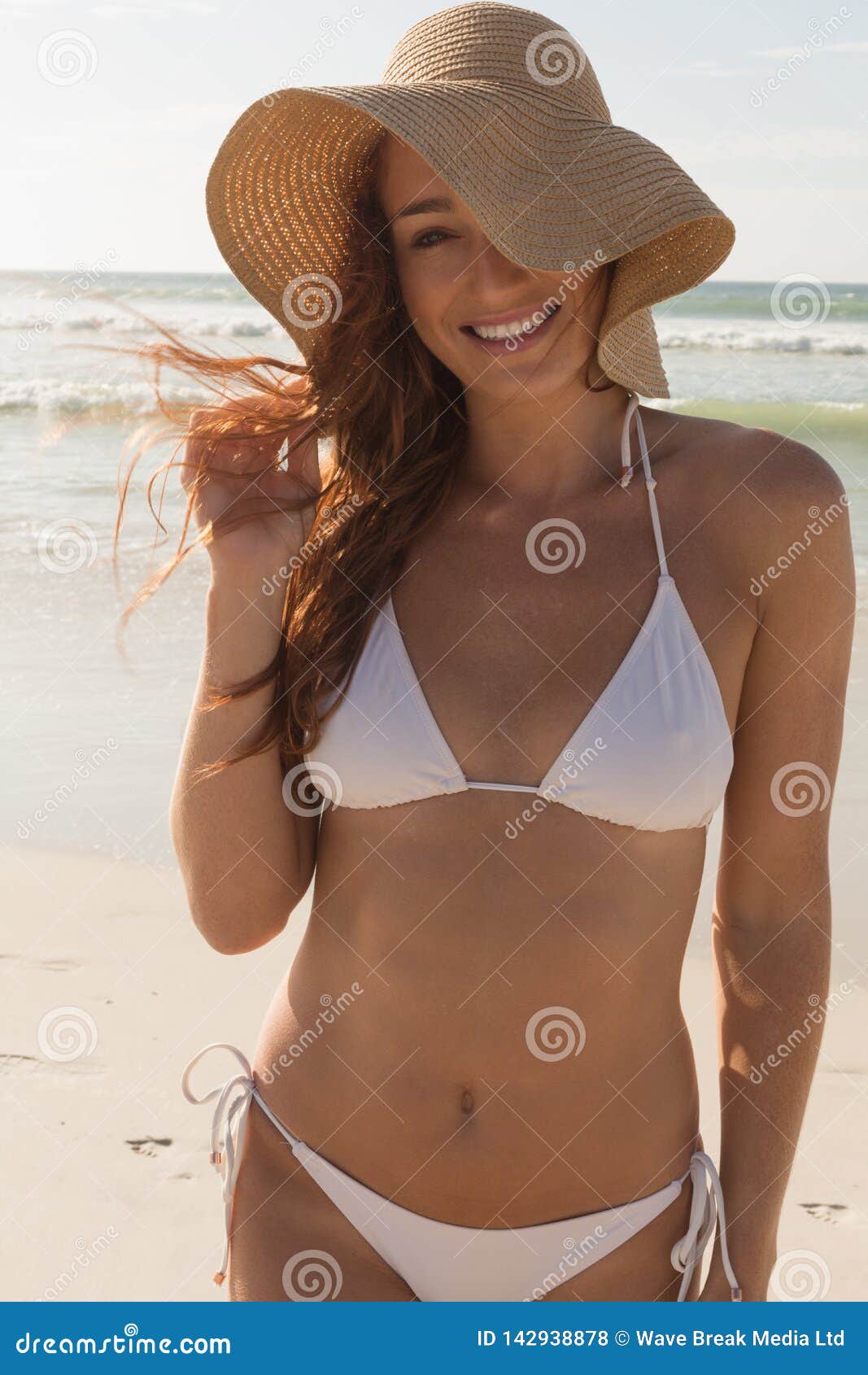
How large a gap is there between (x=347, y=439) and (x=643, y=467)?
49 cm

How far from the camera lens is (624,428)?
209 centimetres

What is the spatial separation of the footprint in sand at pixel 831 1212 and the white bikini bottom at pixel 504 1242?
168cm

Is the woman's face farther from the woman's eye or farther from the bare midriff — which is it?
the bare midriff

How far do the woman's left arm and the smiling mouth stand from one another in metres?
0.38

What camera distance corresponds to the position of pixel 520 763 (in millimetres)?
1903

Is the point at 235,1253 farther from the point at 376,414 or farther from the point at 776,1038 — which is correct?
the point at 376,414

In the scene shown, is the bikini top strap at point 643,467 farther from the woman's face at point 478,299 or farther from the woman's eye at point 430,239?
the woman's eye at point 430,239

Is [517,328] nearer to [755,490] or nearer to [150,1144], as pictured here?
[755,490]

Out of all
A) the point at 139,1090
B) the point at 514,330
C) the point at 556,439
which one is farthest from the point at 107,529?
Answer: the point at 514,330

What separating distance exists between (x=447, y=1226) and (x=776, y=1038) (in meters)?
0.51

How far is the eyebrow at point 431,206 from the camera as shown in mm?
1994

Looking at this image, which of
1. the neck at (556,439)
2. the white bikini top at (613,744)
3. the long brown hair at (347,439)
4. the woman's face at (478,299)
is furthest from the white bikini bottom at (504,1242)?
the woman's face at (478,299)

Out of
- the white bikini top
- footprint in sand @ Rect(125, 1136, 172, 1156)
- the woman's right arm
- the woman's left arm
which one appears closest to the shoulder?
the woman's left arm

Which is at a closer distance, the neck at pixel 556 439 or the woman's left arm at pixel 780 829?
the woman's left arm at pixel 780 829
